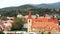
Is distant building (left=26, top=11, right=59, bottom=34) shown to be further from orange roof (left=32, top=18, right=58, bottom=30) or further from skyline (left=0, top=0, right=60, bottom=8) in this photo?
skyline (left=0, top=0, right=60, bottom=8)

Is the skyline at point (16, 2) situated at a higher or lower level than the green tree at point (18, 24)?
higher

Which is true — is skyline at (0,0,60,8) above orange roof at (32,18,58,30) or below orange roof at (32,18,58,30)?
above

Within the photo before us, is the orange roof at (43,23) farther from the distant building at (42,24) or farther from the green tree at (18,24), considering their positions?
the green tree at (18,24)

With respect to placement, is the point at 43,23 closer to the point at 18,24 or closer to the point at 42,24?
the point at 42,24

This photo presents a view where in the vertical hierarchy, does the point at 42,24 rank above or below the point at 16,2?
below

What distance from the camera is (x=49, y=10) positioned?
5.17 feet

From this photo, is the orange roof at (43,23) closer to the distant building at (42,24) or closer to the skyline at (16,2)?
the distant building at (42,24)

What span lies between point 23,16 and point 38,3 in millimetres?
205

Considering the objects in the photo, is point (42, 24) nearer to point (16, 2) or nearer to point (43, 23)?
point (43, 23)

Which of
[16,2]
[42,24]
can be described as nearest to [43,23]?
[42,24]

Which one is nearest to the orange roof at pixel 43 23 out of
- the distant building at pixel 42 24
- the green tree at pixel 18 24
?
the distant building at pixel 42 24

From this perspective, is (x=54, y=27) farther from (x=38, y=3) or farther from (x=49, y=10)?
(x=38, y=3)

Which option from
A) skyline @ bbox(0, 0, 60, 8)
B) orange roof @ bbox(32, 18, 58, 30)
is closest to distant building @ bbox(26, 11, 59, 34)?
orange roof @ bbox(32, 18, 58, 30)

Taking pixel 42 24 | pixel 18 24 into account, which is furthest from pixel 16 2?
pixel 42 24
